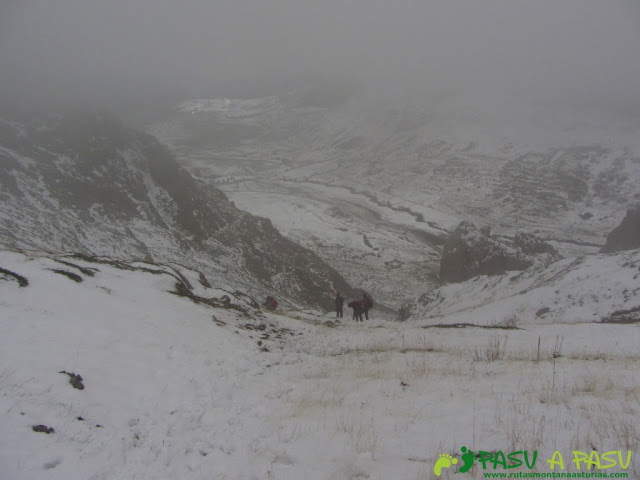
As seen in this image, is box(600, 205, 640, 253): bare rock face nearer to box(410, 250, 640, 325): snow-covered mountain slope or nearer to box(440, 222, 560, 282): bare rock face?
box(440, 222, 560, 282): bare rock face

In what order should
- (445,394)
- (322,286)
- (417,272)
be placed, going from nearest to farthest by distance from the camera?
(445,394) < (322,286) < (417,272)

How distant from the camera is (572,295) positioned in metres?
22.2

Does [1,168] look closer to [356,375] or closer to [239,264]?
[239,264]

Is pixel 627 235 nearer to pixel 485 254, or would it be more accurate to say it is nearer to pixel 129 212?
pixel 485 254

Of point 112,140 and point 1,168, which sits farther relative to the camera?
point 112,140

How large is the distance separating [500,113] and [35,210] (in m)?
177

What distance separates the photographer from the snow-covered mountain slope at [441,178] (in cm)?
Answer: 8850

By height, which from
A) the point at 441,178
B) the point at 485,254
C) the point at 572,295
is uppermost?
the point at 441,178

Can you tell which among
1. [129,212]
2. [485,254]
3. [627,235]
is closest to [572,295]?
[485,254]

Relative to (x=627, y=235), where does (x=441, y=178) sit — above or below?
above

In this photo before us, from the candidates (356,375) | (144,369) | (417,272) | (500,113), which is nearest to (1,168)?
(144,369)

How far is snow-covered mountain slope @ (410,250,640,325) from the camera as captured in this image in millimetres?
20078

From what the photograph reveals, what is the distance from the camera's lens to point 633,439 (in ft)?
13.2

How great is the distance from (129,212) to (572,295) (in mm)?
44557
